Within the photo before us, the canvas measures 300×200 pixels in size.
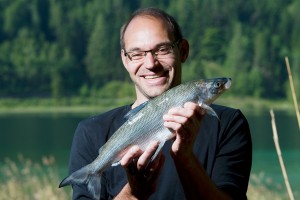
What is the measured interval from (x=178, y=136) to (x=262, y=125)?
6881cm

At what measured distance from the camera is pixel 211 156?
9.93 feet

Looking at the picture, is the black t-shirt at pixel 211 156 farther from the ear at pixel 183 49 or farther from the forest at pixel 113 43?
the forest at pixel 113 43

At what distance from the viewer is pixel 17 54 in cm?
10081

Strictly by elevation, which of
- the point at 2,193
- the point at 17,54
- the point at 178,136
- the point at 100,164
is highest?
the point at 178,136

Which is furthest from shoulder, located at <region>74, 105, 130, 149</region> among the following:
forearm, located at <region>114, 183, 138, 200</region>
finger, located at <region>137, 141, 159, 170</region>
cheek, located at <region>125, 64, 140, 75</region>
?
finger, located at <region>137, 141, 159, 170</region>

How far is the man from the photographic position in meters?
2.86

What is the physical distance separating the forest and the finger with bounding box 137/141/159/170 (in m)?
83.5

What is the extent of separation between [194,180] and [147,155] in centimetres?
20

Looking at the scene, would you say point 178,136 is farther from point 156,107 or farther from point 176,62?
point 176,62

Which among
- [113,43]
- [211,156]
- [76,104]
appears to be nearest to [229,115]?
[211,156]

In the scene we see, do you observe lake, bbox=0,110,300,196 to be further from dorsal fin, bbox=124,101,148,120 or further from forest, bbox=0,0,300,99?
dorsal fin, bbox=124,101,148,120

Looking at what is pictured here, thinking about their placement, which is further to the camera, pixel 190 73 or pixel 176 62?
pixel 190 73

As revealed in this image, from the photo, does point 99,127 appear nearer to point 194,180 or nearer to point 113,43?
point 194,180

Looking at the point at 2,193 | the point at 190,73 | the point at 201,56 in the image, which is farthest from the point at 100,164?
the point at 201,56
